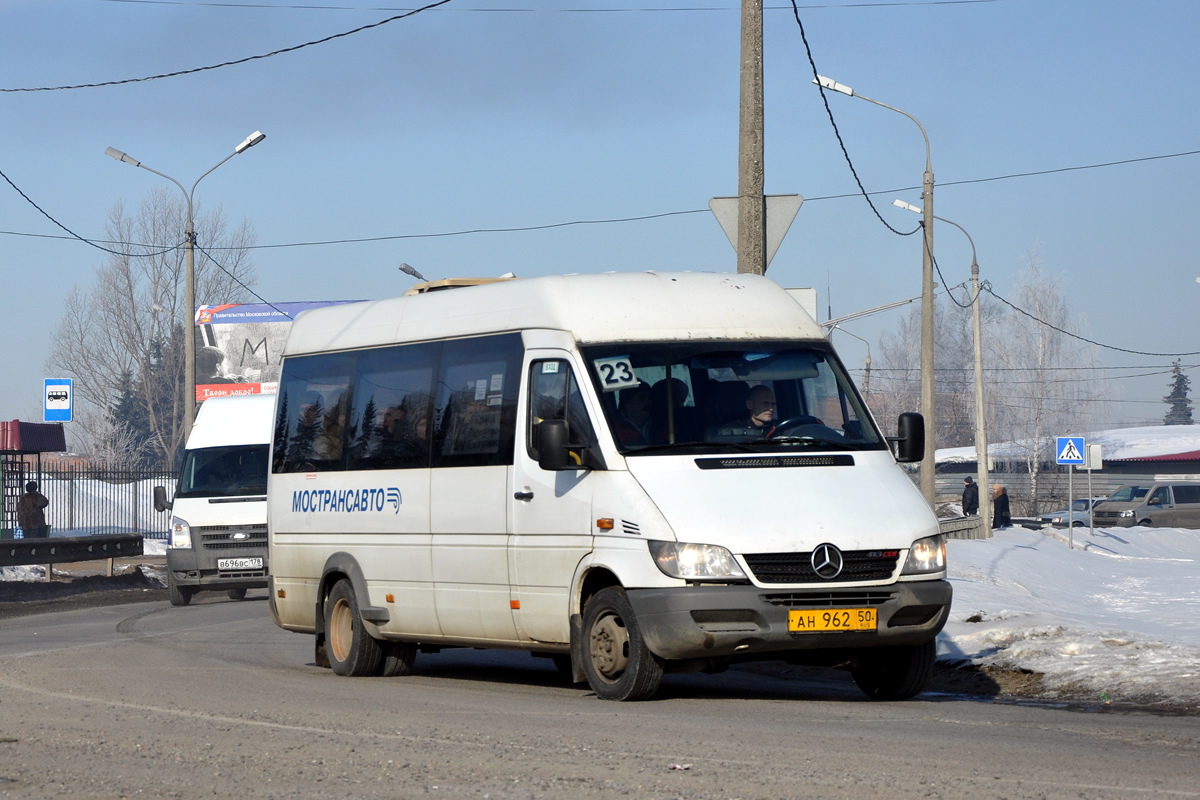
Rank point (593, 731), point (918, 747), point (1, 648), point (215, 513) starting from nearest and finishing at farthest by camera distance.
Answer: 1. point (918, 747)
2. point (593, 731)
3. point (1, 648)
4. point (215, 513)

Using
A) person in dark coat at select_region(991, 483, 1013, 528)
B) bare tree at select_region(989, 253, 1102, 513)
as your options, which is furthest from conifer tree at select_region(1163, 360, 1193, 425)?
person in dark coat at select_region(991, 483, 1013, 528)

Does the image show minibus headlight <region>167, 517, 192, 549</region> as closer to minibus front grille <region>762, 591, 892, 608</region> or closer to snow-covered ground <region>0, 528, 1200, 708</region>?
snow-covered ground <region>0, 528, 1200, 708</region>

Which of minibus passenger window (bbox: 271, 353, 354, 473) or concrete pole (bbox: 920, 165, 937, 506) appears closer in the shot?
minibus passenger window (bbox: 271, 353, 354, 473)

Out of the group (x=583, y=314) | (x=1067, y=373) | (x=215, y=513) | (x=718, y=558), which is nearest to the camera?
(x=718, y=558)

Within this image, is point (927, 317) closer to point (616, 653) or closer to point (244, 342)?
point (616, 653)

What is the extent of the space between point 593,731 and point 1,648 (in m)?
8.49

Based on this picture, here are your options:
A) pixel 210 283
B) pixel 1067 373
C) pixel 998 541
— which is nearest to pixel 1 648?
pixel 998 541

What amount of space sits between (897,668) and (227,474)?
1412 centimetres

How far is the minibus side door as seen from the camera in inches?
385

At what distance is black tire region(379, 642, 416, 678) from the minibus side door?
2064 millimetres

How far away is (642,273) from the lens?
10.7 m

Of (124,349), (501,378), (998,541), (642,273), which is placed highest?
(124,349)

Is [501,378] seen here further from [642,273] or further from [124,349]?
[124,349]

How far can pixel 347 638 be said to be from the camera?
40.3 ft
